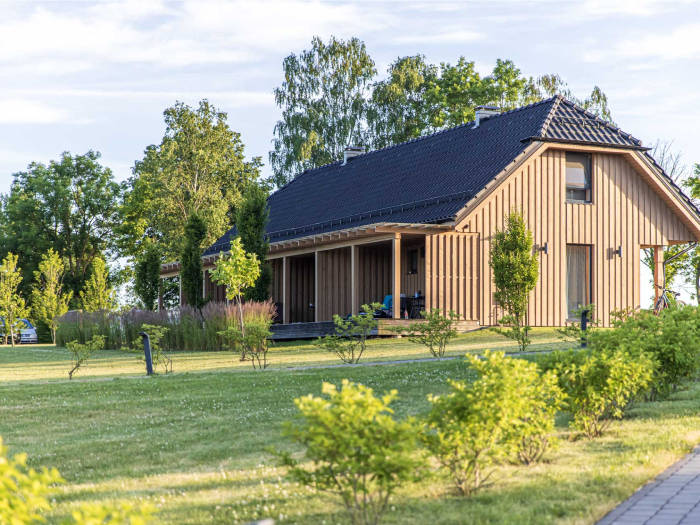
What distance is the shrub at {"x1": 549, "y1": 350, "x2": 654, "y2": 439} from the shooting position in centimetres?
843

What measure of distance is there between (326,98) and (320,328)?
23.3 metres

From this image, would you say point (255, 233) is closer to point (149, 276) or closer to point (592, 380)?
point (149, 276)

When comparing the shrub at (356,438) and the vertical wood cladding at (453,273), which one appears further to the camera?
the vertical wood cladding at (453,273)

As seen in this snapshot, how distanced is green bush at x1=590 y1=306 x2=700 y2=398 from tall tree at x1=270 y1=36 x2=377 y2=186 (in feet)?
119

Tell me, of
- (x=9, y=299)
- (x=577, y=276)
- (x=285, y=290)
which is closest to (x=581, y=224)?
(x=577, y=276)

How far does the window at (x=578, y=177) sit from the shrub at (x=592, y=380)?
18.2m

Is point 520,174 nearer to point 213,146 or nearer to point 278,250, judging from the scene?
point 278,250

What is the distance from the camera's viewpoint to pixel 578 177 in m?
26.5

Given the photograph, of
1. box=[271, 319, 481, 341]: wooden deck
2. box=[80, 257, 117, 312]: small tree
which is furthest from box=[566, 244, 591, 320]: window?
box=[80, 257, 117, 312]: small tree

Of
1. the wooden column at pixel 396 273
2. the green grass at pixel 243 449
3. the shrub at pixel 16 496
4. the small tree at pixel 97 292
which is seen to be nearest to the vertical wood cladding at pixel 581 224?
the wooden column at pixel 396 273

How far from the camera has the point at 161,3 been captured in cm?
1791

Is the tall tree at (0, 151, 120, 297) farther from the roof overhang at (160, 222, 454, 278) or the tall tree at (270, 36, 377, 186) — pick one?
the roof overhang at (160, 222, 454, 278)

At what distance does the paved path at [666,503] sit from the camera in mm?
5832

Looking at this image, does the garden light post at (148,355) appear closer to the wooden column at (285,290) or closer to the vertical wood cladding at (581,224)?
the vertical wood cladding at (581,224)
